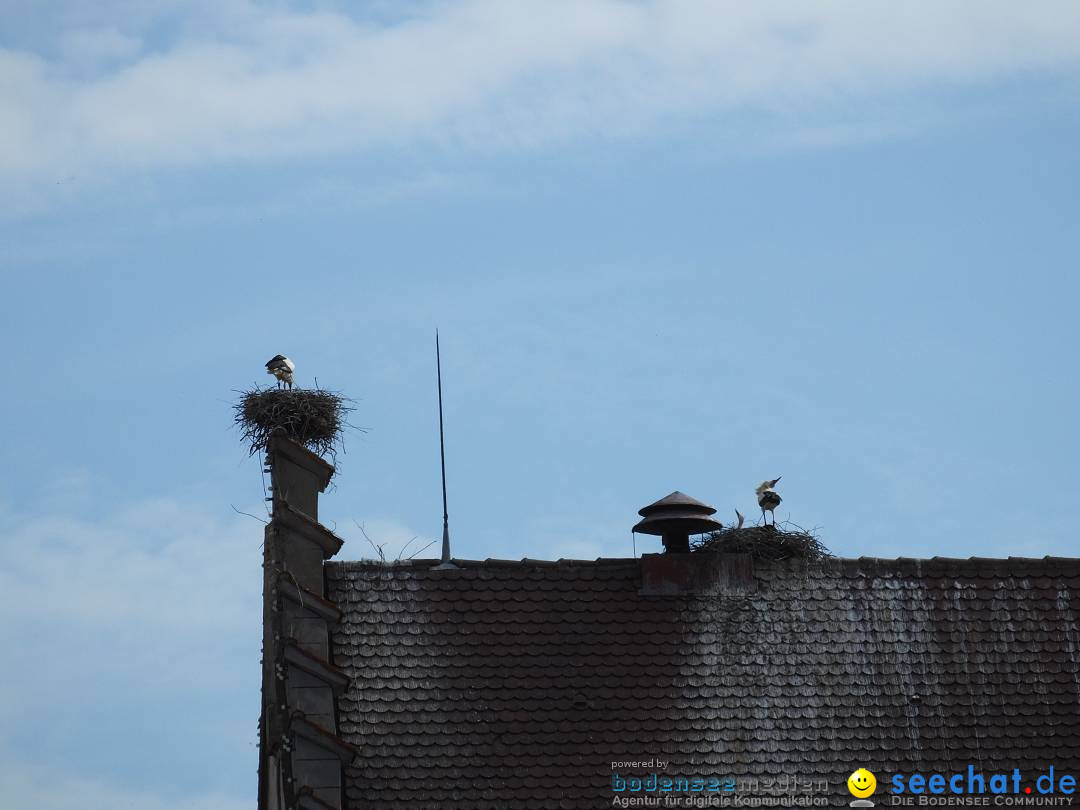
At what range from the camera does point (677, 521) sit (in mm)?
27703

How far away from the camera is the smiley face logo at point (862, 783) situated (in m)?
24.8

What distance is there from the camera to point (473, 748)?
2497cm

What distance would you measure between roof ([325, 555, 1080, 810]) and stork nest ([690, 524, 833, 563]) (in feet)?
0.72

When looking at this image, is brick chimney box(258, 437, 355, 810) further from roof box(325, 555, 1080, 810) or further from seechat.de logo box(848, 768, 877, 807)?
seechat.de logo box(848, 768, 877, 807)

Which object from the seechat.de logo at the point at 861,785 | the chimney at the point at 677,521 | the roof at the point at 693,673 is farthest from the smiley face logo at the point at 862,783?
the chimney at the point at 677,521

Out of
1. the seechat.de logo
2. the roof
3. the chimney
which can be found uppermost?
the chimney

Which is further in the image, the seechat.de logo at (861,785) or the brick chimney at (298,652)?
the seechat.de logo at (861,785)

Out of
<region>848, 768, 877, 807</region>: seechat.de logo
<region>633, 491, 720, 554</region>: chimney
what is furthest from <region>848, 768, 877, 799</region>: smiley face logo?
<region>633, 491, 720, 554</region>: chimney

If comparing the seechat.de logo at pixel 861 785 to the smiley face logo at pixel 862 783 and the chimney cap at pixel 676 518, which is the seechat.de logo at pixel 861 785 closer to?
the smiley face logo at pixel 862 783

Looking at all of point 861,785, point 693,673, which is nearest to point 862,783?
point 861,785

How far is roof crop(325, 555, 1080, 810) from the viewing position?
25.0 metres

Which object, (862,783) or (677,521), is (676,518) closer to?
(677,521)

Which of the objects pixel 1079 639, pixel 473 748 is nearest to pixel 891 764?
pixel 1079 639

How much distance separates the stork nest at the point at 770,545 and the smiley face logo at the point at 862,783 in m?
3.35
